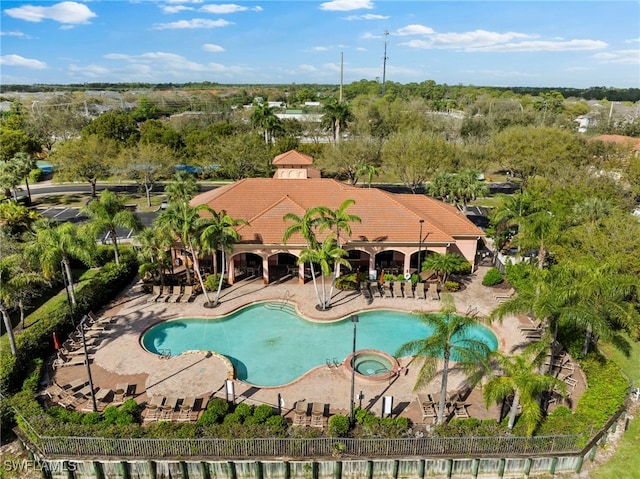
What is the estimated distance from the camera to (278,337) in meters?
26.3

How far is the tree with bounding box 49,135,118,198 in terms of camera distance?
5534 centimetres

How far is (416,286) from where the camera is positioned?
3127 cm

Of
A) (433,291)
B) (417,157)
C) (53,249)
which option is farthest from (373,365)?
(417,157)

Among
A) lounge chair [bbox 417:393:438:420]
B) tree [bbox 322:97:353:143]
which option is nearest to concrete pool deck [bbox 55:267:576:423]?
lounge chair [bbox 417:393:438:420]

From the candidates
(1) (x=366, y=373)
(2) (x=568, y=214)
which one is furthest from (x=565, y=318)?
(2) (x=568, y=214)

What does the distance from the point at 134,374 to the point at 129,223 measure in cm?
1271

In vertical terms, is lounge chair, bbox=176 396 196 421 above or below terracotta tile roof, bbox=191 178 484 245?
below

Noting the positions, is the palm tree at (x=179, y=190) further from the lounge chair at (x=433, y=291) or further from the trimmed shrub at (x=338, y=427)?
the trimmed shrub at (x=338, y=427)

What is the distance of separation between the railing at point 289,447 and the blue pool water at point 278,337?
5237 mm

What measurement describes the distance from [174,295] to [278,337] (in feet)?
28.8

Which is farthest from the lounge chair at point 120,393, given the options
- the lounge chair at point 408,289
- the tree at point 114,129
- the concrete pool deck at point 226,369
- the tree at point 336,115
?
the tree at point 114,129

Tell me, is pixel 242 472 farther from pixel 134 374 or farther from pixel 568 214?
pixel 568 214

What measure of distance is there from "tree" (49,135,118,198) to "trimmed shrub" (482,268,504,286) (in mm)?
49047

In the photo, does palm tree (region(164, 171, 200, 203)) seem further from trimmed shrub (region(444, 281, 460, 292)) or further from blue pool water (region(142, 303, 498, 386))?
trimmed shrub (region(444, 281, 460, 292))
